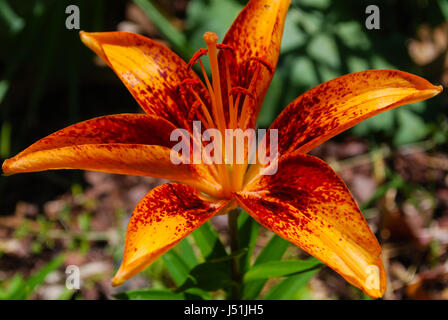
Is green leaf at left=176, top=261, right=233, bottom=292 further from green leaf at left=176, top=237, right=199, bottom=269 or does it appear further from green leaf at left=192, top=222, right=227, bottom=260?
green leaf at left=176, top=237, right=199, bottom=269

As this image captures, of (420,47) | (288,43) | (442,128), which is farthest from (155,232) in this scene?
(420,47)

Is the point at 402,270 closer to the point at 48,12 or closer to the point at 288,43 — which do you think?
the point at 288,43

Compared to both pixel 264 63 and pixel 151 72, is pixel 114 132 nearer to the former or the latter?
pixel 151 72

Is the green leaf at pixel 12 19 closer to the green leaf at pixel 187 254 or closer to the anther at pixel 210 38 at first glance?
the green leaf at pixel 187 254

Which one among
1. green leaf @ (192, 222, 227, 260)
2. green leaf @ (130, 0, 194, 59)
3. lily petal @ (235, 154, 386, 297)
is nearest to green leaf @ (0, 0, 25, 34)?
green leaf @ (130, 0, 194, 59)

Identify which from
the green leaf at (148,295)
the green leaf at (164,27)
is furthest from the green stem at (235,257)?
the green leaf at (164,27)

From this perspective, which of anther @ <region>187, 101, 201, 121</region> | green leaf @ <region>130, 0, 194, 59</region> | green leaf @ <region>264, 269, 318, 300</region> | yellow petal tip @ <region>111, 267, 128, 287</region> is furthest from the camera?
green leaf @ <region>130, 0, 194, 59</region>
